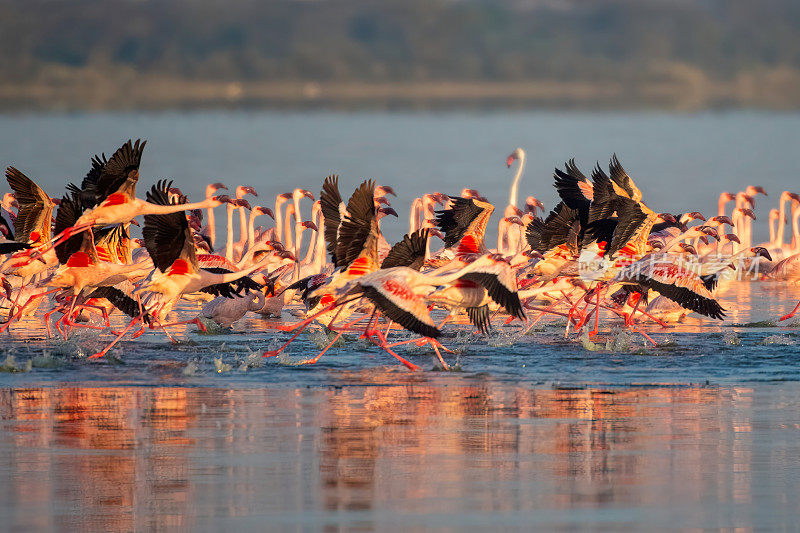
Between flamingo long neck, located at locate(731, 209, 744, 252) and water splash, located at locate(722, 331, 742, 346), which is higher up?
flamingo long neck, located at locate(731, 209, 744, 252)

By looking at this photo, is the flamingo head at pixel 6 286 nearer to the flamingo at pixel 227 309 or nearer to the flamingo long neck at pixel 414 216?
the flamingo at pixel 227 309

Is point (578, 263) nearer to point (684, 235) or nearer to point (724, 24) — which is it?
point (684, 235)

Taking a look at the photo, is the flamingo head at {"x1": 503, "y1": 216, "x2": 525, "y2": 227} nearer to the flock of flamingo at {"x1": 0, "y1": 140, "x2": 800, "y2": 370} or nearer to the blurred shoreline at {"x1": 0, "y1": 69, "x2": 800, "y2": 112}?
the flock of flamingo at {"x1": 0, "y1": 140, "x2": 800, "y2": 370}

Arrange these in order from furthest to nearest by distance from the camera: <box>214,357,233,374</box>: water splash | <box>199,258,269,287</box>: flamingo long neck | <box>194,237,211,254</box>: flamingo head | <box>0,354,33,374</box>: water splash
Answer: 1. <box>194,237,211,254</box>: flamingo head
2. <box>199,258,269,287</box>: flamingo long neck
3. <box>214,357,233,374</box>: water splash
4. <box>0,354,33,374</box>: water splash

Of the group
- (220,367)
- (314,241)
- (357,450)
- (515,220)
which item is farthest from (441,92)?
(357,450)

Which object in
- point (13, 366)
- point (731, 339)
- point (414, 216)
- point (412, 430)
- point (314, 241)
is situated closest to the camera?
point (412, 430)

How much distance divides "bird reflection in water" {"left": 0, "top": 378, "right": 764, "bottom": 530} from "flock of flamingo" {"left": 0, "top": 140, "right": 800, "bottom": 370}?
1.63 metres

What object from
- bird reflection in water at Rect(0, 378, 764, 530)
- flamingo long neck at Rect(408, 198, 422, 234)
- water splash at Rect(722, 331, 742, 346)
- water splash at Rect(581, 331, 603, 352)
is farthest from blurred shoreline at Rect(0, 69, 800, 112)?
bird reflection in water at Rect(0, 378, 764, 530)

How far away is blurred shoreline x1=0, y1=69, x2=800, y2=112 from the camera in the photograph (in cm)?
11731

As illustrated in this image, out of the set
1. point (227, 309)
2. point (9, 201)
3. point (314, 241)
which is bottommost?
point (227, 309)

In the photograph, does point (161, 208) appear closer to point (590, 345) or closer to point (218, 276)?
point (218, 276)

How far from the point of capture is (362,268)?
44.4 ft

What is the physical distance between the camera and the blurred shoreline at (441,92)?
11731cm

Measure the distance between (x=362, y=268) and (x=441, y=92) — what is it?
467ft
